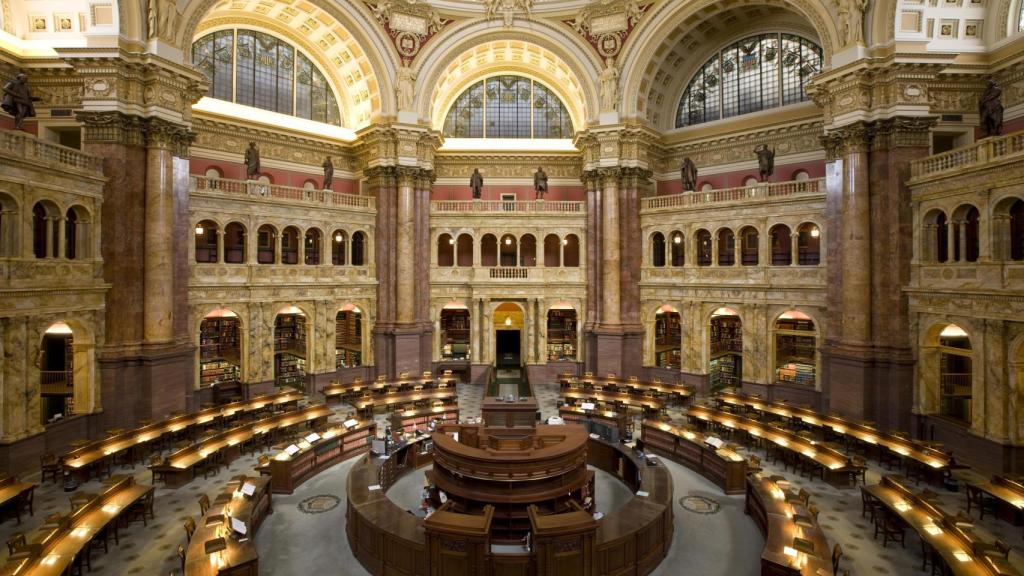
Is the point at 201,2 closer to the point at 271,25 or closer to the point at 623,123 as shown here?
the point at 271,25

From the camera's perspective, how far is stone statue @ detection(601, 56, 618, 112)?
28.9 meters

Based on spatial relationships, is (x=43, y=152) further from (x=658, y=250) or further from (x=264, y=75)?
(x=658, y=250)

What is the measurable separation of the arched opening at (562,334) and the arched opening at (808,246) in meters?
12.5

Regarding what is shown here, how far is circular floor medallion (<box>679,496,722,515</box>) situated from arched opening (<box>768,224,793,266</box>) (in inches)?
632

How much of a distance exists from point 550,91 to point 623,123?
727 centimetres

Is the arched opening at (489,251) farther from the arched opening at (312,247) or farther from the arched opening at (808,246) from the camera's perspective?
the arched opening at (808,246)

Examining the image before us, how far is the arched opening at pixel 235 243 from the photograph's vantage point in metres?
26.7

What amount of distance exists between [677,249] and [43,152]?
27.9m

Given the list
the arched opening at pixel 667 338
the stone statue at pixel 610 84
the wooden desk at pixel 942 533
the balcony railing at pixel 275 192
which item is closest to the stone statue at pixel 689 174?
the stone statue at pixel 610 84

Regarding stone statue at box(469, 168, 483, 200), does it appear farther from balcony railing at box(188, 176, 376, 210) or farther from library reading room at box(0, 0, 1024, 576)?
balcony railing at box(188, 176, 376, 210)

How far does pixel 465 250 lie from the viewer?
32312mm

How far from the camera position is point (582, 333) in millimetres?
30547

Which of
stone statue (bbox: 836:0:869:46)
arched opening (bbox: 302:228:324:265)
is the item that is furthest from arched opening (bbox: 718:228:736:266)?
arched opening (bbox: 302:228:324:265)

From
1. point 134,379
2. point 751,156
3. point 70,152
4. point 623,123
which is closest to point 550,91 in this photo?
point 623,123
